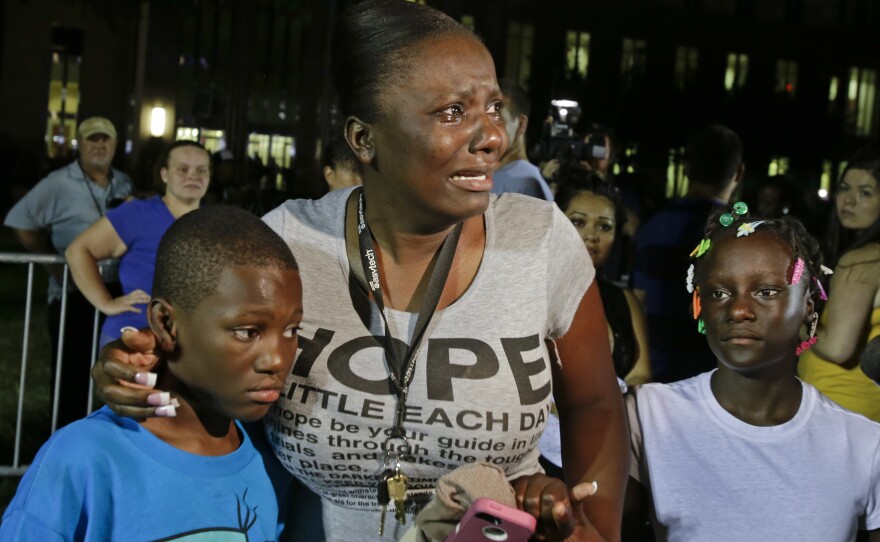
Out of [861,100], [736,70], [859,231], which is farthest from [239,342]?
[861,100]

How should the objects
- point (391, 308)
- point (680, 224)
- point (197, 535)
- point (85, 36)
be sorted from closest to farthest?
point (197, 535)
point (391, 308)
point (680, 224)
point (85, 36)

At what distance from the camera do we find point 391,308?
213 centimetres

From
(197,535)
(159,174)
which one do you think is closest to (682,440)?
(197,535)

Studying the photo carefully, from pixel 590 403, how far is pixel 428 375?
1.34ft

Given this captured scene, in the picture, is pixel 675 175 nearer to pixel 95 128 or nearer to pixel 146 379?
pixel 95 128

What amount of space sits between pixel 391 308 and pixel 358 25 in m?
0.62

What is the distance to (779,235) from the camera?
A: 2.76m

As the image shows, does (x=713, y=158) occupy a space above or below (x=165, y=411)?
above

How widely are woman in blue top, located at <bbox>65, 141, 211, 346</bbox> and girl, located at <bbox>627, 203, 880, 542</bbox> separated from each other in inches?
146

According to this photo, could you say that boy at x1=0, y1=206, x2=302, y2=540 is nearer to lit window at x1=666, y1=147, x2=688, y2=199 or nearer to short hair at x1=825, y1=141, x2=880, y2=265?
short hair at x1=825, y1=141, x2=880, y2=265

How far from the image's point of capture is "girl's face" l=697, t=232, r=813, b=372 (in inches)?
103

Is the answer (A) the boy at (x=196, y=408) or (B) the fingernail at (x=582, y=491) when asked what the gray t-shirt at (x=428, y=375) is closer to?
(A) the boy at (x=196, y=408)

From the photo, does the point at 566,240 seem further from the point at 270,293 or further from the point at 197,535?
the point at 197,535

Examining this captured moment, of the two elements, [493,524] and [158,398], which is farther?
[158,398]
